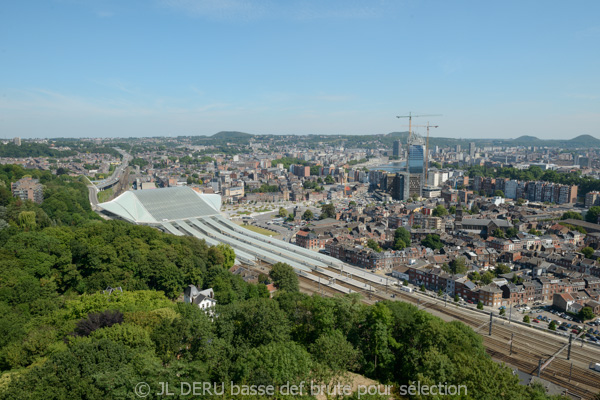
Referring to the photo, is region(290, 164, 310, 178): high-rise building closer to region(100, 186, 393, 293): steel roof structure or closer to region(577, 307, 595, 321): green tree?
region(100, 186, 393, 293): steel roof structure

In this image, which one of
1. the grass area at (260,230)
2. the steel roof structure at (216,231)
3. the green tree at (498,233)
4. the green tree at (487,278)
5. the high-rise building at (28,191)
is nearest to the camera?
the green tree at (487,278)

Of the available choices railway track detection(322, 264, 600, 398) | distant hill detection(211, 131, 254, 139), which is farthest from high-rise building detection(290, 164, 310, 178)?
distant hill detection(211, 131, 254, 139)

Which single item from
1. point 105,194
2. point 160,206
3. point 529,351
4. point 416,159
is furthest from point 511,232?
point 105,194

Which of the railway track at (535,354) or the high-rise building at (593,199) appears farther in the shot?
the high-rise building at (593,199)

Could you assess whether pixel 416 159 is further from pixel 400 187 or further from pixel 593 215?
pixel 593 215

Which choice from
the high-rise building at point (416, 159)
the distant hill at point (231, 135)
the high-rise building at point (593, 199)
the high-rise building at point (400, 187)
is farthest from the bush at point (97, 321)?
the distant hill at point (231, 135)

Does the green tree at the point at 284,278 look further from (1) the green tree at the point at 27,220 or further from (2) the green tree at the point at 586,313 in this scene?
(1) the green tree at the point at 27,220
